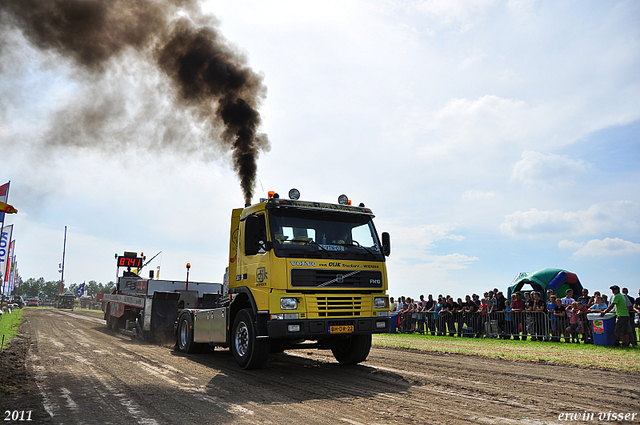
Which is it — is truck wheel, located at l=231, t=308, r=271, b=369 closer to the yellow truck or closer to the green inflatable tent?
the yellow truck

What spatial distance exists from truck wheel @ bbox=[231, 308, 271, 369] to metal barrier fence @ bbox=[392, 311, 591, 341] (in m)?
10.2

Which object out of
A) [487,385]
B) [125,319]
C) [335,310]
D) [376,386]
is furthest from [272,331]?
[125,319]

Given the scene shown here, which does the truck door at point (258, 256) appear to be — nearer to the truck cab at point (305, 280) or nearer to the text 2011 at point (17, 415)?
the truck cab at point (305, 280)

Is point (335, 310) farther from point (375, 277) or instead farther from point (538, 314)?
point (538, 314)

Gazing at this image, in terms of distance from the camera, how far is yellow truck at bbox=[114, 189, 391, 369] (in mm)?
7902

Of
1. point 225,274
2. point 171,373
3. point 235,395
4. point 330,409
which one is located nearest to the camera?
point 330,409

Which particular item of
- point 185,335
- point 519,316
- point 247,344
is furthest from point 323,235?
point 519,316

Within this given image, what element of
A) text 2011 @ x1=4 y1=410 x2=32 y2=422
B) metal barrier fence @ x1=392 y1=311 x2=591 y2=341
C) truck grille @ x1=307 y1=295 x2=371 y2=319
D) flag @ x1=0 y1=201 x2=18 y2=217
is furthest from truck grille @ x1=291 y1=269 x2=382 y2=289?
metal barrier fence @ x1=392 y1=311 x2=591 y2=341

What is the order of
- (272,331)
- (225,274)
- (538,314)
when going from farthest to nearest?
(538,314) → (225,274) → (272,331)

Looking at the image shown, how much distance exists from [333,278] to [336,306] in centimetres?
51

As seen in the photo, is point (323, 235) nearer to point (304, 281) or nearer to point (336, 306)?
point (304, 281)

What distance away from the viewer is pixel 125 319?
17688 millimetres

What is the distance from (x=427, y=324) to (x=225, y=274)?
1078 cm

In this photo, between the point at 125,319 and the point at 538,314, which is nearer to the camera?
the point at 538,314
